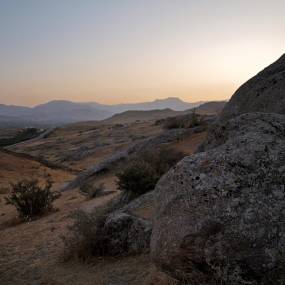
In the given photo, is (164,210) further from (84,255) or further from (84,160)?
(84,160)

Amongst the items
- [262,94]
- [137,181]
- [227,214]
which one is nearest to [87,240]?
[137,181]

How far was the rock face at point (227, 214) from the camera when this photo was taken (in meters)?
3.83

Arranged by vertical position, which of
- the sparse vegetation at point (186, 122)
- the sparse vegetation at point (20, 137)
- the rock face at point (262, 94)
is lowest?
the sparse vegetation at point (20, 137)

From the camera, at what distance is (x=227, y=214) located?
402cm

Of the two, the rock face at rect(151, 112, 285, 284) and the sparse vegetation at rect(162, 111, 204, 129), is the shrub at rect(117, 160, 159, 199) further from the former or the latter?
the sparse vegetation at rect(162, 111, 204, 129)

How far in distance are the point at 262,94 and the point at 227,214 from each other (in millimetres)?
5574

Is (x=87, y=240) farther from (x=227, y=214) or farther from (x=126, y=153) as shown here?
(x=126, y=153)

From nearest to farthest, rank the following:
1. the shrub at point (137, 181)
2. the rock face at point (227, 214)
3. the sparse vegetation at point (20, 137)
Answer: the rock face at point (227, 214) → the shrub at point (137, 181) → the sparse vegetation at point (20, 137)

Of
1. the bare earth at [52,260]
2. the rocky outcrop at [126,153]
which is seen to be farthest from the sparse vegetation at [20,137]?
the bare earth at [52,260]

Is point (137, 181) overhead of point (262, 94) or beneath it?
beneath

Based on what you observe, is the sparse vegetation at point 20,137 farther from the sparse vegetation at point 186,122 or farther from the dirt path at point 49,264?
the dirt path at point 49,264

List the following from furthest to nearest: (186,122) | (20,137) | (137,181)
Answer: (20,137) < (186,122) < (137,181)

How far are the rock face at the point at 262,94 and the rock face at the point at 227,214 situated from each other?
3962mm

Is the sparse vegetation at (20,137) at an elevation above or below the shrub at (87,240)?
below
